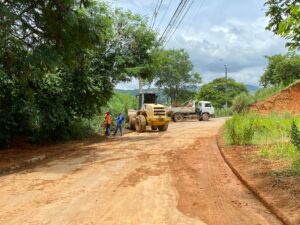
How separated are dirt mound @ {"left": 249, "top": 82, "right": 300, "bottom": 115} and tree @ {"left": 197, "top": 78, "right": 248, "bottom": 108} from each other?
49324mm

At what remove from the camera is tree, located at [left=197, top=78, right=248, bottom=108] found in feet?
299

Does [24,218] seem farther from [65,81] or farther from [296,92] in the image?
[296,92]

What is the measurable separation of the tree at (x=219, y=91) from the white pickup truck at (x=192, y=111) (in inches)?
1660

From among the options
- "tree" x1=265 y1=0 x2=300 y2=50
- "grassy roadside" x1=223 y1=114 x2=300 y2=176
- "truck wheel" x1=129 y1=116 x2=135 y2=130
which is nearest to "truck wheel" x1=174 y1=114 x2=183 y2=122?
"truck wheel" x1=129 y1=116 x2=135 y2=130

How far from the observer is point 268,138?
16984 mm

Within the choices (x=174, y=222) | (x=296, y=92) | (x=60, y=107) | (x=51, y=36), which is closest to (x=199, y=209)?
(x=174, y=222)

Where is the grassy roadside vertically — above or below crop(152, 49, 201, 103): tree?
below

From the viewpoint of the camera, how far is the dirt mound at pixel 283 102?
38031 millimetres

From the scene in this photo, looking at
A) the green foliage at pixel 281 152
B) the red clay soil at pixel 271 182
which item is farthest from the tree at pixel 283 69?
the red clay soil at pixel 271 182

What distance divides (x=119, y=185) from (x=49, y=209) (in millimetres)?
2533

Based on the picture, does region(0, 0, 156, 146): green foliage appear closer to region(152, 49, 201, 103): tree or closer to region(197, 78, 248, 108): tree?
region(152, 49, 201, 103): tree

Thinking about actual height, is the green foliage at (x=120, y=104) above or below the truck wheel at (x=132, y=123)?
above

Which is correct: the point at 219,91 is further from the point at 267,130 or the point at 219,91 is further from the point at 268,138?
the point at 268,138

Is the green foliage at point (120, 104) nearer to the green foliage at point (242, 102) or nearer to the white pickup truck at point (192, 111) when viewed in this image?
the white pickup truck at point (192, 111)
